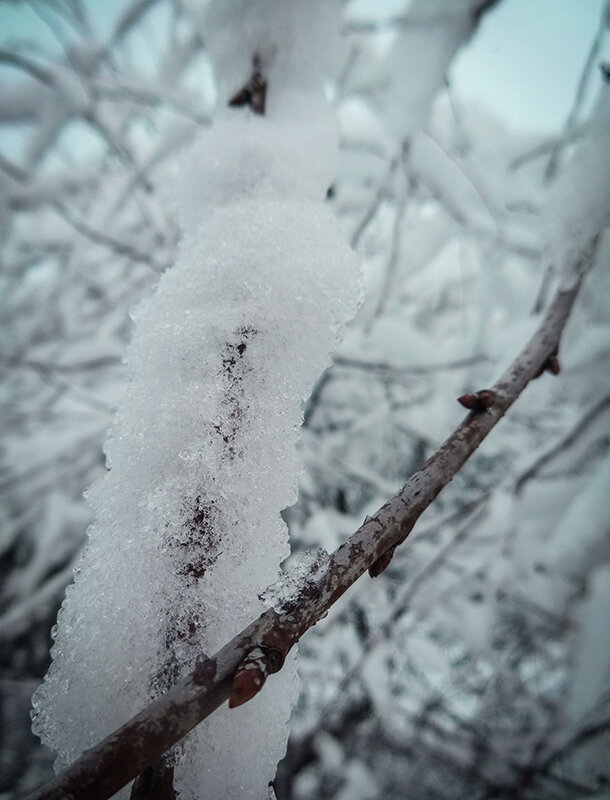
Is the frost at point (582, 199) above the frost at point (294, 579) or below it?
above

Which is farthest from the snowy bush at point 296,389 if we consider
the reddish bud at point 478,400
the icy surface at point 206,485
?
the reddish bud at point 478,400

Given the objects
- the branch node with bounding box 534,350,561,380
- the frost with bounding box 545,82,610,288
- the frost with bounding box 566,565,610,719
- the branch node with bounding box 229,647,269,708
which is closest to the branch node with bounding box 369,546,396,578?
the branch node with bounding box 229,647,269,708

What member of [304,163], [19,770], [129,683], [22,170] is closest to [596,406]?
[304,163]

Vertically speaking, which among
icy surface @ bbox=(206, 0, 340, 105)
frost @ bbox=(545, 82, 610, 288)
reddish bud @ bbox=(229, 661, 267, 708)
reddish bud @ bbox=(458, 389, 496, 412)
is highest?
frost @ bbox=(545, 82, 610, 288)

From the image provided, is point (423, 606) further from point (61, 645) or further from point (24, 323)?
point (24, 323)

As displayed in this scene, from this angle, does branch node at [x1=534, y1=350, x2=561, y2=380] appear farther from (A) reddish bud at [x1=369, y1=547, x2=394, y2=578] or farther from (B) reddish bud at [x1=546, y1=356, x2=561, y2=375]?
(A) reddish bud at [x1=369, y1=547, x2=394, y2=578]

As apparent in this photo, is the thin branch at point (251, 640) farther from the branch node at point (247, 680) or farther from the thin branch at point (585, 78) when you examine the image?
the thin branch at point (585, 78)

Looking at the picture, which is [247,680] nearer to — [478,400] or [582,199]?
[478,400]
